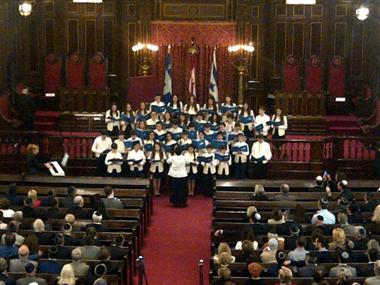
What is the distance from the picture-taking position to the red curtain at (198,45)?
88.4ft

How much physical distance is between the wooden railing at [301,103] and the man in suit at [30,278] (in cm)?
1543

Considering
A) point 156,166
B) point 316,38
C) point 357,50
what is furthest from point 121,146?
point 357,50

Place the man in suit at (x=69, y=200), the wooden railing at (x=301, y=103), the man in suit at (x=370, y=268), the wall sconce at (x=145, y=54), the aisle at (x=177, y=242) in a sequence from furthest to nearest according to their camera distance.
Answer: the wall sconce at (x=145, y=54) < the wooden railing at (x=301, y=103) < the man in suit at (x=69, y=200) < the aisle at (x=177, y=242) < the man in suit at (x=370, y=268)

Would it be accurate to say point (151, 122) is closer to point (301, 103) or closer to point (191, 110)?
point (191, 110)

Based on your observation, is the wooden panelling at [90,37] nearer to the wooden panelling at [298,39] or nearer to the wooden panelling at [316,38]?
the wooden panelling at [298,39]

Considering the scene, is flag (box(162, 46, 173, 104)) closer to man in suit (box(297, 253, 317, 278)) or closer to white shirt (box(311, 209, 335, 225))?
white shirt (box(311, 209, 335, 225))

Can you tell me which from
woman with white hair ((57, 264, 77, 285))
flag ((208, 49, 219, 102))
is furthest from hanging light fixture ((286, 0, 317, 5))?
woman with white hair ((57, 264, 77, 285))

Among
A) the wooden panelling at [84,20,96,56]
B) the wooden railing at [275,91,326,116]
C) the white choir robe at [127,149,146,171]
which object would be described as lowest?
the white choir robe at [127,149,146,171]

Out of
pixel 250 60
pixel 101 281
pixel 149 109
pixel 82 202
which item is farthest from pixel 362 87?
pixel 101 281

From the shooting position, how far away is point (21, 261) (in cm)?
1180

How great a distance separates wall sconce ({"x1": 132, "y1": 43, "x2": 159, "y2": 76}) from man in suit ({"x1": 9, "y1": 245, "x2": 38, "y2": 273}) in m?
15.2

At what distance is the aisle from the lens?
14.5 meters

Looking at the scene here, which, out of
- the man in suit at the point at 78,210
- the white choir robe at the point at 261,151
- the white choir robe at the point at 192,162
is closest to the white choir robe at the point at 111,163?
the white choir robe at the point at 192,162

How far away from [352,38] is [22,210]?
15465 mm
